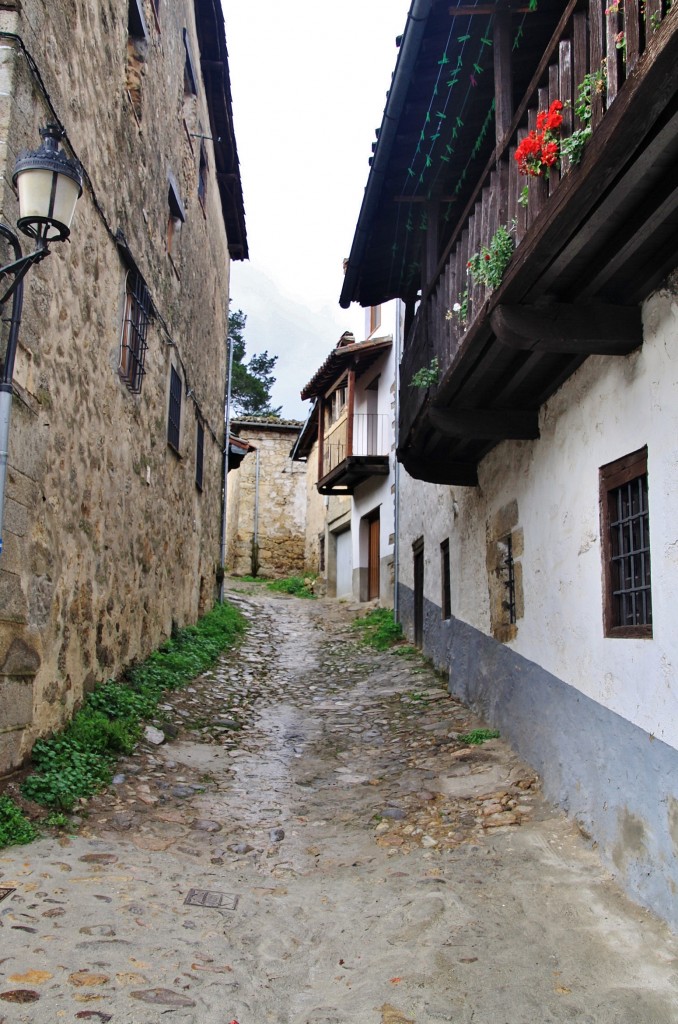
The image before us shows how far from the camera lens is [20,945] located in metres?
3.22

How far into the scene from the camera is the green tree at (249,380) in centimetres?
3516

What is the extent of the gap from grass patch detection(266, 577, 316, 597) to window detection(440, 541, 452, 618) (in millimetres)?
10805

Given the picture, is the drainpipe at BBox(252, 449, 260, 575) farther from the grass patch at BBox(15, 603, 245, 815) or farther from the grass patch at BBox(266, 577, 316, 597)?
the grass patch at BBox(15, 603, 245, 815)

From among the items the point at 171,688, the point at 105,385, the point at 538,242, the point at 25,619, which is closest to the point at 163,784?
the point at 25,619

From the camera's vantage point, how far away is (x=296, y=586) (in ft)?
71.5

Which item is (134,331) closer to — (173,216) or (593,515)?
(173,216)

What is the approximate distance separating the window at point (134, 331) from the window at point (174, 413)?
5.51ft

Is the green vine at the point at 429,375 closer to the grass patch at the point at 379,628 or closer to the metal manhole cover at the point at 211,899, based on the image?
the metal manhole cover at the point at 211,899

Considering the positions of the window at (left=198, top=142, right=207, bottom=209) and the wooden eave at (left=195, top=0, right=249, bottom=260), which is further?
the window at (left=198, top=142, right=207, bottom=209)

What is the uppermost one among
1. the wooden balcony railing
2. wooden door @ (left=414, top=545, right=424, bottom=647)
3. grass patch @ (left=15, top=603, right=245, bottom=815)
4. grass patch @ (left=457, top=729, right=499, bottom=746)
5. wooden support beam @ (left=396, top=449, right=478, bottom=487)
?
the wooden balcony railing

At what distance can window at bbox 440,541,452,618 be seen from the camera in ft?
32.0

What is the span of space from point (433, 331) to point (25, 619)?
4040 millimetres

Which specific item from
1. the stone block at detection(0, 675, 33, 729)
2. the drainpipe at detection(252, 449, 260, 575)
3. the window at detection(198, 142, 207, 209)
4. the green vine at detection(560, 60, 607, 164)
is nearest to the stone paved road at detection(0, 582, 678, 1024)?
the stone block at detection(0, 675, 33, 729)

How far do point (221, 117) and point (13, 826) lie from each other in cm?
1195
